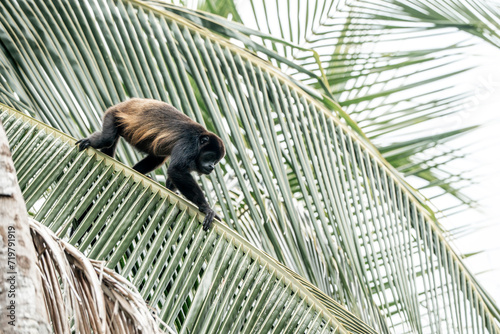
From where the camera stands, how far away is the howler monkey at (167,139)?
3941mm

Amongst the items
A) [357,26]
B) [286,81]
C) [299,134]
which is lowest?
[299,134]

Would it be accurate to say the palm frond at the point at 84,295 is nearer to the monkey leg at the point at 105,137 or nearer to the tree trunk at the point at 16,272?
the tree trunk at the point at 16,272

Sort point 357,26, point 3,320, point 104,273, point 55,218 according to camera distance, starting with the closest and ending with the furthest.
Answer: point 3,320 < point 104,273 < point 55,218 < point 357,26

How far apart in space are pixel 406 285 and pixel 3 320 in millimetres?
2564

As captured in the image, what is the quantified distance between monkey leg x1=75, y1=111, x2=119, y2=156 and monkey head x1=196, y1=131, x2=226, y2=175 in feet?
2.02

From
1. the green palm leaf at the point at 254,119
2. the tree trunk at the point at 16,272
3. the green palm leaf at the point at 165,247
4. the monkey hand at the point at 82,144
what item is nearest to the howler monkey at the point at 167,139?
the green palm leaf at the point at 254,119

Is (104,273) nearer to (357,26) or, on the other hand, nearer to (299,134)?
(299,134)

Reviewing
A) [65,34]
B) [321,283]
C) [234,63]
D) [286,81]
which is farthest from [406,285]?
[65,34]

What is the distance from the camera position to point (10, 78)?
10.8 ft

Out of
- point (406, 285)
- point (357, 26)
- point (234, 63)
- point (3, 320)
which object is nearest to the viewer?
point (3, 320)

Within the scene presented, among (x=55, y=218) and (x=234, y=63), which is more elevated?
(x=234, y=63)

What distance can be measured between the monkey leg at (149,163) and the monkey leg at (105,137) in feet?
1.32

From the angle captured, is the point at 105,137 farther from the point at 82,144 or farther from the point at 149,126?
the point at 82,144

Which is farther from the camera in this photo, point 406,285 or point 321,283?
point 321,283
